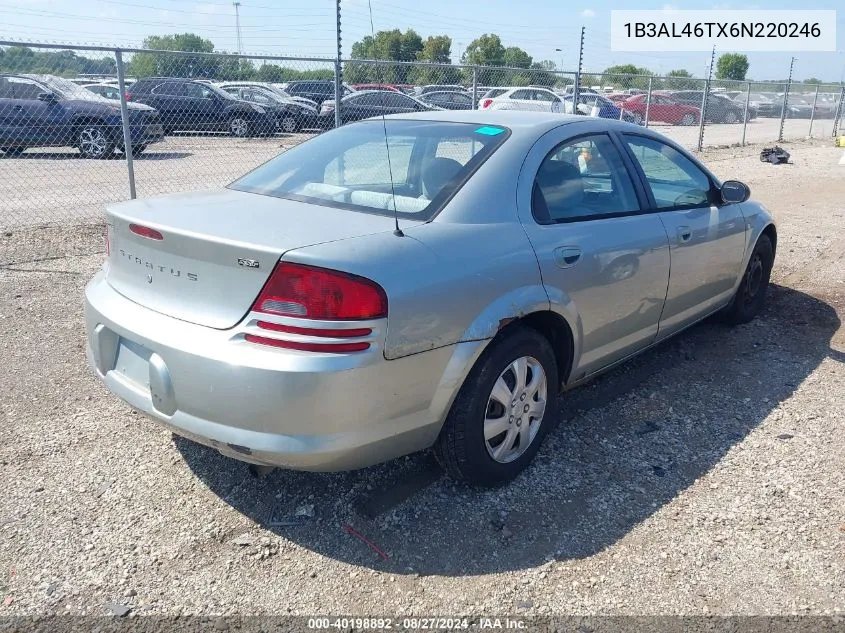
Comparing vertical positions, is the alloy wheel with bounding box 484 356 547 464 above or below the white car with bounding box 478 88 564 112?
below

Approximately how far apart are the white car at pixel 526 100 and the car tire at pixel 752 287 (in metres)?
12.1

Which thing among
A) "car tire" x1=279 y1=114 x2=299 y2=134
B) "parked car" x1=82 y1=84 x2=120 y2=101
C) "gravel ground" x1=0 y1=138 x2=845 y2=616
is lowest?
"gravel ground" x1=0 y1=138 x2=845 y2=616

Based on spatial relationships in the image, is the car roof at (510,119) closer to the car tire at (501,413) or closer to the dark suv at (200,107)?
the car tire at (501,413)

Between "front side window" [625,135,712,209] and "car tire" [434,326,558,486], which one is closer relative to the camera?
"car tire" [434,326,558,486]

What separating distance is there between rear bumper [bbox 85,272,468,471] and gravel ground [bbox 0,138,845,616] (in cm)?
42

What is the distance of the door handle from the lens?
3.21m

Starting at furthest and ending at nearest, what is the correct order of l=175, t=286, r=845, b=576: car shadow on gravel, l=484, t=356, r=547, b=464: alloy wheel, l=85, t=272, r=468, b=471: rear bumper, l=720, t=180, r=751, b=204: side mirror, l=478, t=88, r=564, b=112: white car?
l=478, t=88, r=564, b=112: white car, l=720, t=180, r=751, b=204: side mirror, l=484, t=356, r=547, b=464: alloy wheel, l=175, t=286, r=845, b=576: car shadow on gravel, l=85, t=272, r=468, b=471: rear bumper

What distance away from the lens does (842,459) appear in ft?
11.3

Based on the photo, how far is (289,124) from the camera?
17.9 meters

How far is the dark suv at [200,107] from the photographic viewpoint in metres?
15.5

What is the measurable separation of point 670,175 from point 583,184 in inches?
41.2

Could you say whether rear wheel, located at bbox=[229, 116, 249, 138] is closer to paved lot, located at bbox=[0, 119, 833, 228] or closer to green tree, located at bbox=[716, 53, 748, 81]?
paved lot, located at bbox=[0, 119, 833, 228]

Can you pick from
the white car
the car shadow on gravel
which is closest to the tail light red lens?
the car shadow on gravel

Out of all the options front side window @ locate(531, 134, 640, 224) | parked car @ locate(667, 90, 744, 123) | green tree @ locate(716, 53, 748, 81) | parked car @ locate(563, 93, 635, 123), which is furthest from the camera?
green tree @ locate(716, 53, 748, 81)
